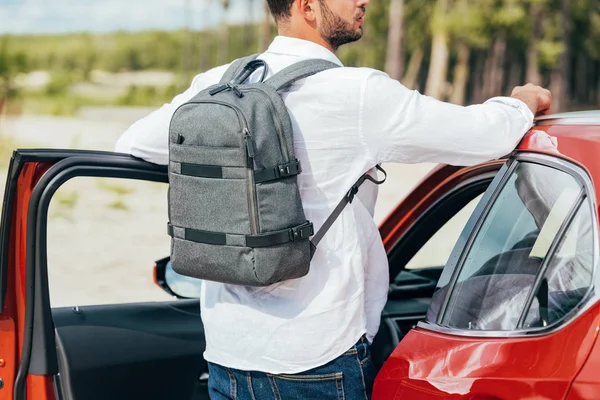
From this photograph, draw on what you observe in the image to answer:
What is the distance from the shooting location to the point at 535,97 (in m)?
2.33

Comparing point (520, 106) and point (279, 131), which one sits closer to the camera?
point (279, 131)

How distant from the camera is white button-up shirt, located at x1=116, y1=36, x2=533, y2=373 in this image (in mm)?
2100

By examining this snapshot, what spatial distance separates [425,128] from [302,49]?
1.29ft

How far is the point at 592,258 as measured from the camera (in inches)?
72.4

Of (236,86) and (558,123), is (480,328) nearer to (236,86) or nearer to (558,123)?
(558,123)

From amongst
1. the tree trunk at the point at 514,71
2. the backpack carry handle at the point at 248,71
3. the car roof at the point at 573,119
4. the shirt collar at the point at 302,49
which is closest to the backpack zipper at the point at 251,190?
the backpack carry handle at the point at 248,71

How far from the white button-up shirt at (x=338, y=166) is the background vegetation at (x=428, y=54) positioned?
90.6ft

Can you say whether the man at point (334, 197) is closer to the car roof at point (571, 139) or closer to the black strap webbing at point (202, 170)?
the car roof at point (571, 139)

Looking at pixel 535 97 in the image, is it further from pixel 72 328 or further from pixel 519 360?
pixel 72 328

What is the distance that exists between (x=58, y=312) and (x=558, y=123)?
1.52 meters

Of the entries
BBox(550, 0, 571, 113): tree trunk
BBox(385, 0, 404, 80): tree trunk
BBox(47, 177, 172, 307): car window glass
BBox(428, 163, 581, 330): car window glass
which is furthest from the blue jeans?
BBox(550, 0, 571, 113): tree trunk

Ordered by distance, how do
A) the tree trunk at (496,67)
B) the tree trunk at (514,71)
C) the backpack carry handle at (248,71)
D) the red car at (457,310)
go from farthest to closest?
the tree trunk at (514,71)
the tree trunk at (496,67)
the backpack carry handle at (248,71)
the red car at (457,310)

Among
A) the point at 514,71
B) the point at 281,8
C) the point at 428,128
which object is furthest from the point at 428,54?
the point at 428,128

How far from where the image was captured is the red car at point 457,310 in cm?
184
